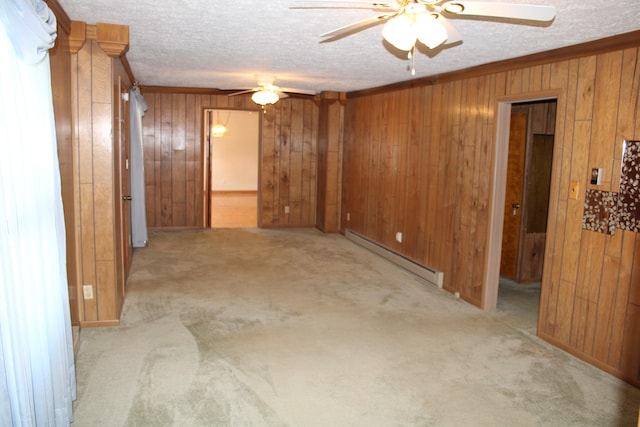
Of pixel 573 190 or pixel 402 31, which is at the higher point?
pixel 402 31

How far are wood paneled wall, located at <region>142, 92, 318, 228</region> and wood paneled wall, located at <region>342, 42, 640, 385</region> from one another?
143 cm

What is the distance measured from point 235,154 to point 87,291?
400 inches

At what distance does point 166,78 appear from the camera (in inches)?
262

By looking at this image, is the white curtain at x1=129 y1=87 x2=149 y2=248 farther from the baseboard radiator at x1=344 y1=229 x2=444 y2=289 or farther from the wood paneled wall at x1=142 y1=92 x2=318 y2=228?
the baseboard radiator at x1=344 y1=229 x2=444 y2=289

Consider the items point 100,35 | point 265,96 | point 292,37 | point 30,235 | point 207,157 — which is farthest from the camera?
point 207,157

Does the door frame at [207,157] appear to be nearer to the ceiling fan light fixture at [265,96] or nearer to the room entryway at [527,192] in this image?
the ceiling fan light fixture at [265,96]

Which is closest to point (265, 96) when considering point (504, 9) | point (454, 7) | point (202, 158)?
point (202, 158)

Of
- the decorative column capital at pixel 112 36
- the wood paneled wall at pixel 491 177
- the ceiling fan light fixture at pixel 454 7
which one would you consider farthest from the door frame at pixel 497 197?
the decorative column capital at pixel 112 36

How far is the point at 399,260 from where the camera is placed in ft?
20.4

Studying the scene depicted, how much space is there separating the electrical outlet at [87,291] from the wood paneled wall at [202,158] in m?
4.37

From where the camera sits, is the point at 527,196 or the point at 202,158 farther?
the point at 202,158

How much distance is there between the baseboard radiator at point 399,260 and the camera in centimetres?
546

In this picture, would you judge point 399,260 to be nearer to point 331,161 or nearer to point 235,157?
point 331,161

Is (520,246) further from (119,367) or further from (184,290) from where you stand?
(119,367)
